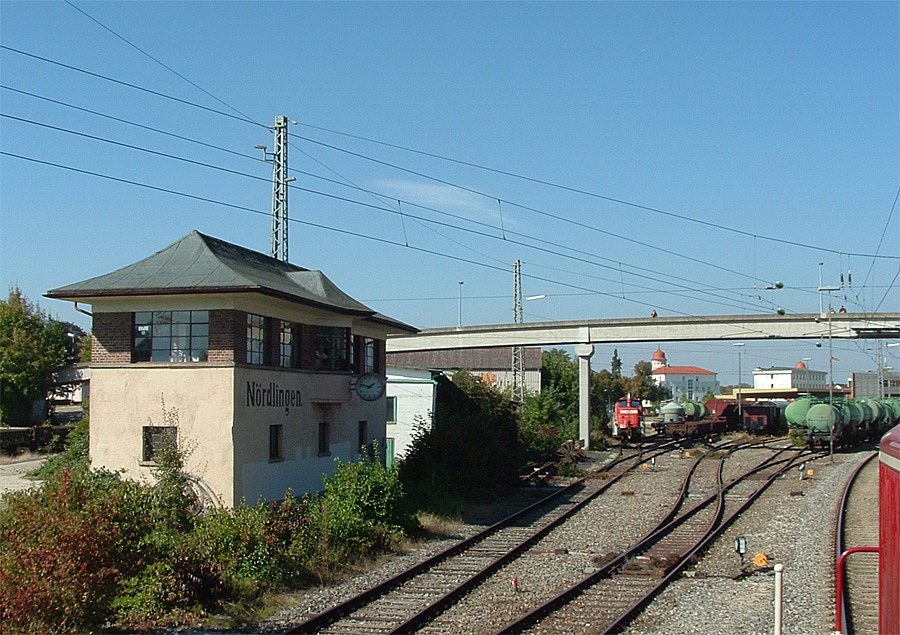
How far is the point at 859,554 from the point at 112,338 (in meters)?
15.6

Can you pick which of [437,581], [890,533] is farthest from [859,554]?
[890,533]

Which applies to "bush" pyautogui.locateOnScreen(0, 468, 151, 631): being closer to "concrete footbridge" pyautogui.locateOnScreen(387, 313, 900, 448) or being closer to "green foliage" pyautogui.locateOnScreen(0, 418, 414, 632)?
"green foliage" pyautogui.locateOnScreen(0, 418, 414, 632)

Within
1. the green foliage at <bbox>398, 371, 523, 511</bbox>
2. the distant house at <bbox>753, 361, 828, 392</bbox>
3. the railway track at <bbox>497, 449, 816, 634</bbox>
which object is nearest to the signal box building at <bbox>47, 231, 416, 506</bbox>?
the green foliage at <bbox>398, 371, 523, 511</bbox>

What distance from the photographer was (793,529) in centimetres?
1914

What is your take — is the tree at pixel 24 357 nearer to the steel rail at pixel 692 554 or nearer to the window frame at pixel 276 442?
the window frame at pixel 276 442

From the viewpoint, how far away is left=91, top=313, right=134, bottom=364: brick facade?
18.1 m

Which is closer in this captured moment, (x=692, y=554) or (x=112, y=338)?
(x=692, y=554)

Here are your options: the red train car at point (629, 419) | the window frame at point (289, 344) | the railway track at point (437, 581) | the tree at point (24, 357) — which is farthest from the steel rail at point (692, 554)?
the tree at point (24, 357)

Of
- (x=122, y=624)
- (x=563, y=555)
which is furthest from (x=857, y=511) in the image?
(x=122, y=624)

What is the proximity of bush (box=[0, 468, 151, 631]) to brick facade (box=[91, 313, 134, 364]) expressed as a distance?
6.38 meters

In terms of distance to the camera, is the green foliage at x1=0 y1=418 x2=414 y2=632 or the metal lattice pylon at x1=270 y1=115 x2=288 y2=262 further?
the metal lattice pylon at x1=270 y1=115 x2=288 y2=262

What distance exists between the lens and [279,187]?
24.6 meters

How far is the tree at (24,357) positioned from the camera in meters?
40.9

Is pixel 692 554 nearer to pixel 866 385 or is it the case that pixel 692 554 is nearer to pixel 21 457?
pixel 21 457
